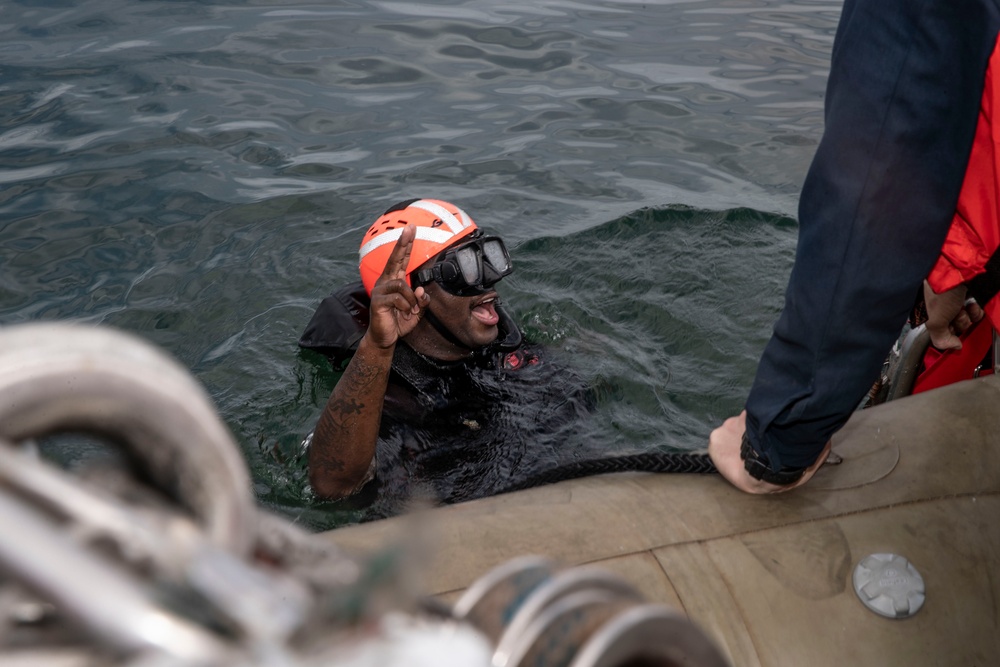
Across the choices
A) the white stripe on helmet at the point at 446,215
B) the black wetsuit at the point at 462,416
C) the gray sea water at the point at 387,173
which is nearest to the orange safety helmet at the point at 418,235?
the white stripe on helmet at the point at 446,215

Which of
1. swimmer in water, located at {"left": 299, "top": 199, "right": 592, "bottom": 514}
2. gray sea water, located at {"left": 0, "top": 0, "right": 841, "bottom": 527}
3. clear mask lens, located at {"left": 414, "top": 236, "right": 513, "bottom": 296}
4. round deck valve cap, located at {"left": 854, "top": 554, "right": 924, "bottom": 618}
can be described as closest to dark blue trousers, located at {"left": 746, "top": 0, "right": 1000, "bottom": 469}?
round deck valve cap, located at {"left": 854, "top": 554, "right": 924, "bottom": 618}

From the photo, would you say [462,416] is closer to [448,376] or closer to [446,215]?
[448,376]

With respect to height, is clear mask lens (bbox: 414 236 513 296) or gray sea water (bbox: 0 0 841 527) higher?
clear mask lens (bbox: 414 236 513 296)

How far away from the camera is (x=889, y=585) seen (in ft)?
8.01

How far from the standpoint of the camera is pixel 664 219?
7.12 metres

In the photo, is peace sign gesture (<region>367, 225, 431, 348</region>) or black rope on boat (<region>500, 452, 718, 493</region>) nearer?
black rope on boat (<region>500, 452, 718, 493</region>)

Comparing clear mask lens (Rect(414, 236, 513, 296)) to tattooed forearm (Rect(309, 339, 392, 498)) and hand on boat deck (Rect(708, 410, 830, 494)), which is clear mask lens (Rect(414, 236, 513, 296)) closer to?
tattooed forearm (Rect(309, 339, 392, 498))

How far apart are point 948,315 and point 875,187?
1.06m

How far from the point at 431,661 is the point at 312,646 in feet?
0.26

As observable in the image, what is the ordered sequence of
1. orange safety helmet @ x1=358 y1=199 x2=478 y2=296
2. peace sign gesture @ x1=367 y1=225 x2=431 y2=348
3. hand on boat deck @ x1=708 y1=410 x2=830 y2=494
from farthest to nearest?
orange safety helmet @ x1=358 y1=199 x2=478 y2=296, peace sign gesture @ x1=367 y1=225 x2=431 y2=348, hand on boat deck @ x1=708 y1=410 x2=830 y2=494

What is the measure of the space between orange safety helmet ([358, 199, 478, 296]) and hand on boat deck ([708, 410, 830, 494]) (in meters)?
2.19

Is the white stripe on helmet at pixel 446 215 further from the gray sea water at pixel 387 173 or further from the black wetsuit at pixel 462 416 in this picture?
the gray sea water at pixel 387 173

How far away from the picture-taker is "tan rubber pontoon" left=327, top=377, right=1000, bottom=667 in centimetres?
237

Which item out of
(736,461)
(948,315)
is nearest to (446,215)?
(736,461)
